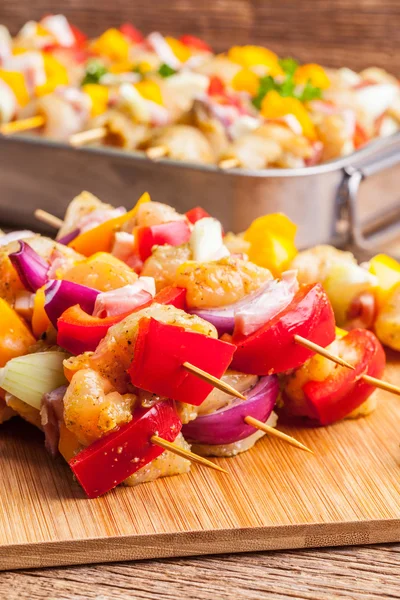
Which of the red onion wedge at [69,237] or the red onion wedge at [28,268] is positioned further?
the red onion wedge at [69,237]

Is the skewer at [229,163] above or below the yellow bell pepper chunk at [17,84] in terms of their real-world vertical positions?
above

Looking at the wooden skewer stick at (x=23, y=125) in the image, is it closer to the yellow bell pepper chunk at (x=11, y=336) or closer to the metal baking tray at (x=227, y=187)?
the metal baking tray at (x=227, y=187)

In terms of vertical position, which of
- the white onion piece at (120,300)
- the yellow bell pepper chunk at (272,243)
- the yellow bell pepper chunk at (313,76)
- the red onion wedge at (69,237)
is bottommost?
the yellow bell pepper chunk at (313,76)

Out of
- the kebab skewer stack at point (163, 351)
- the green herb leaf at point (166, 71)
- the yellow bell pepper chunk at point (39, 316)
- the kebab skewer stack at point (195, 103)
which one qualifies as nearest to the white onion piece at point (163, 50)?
the kebab skewer stack at point (195, 103)

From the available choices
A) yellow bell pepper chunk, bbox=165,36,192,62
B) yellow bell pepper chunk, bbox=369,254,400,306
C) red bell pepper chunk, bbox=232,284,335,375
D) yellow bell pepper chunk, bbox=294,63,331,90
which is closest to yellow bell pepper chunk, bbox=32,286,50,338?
red bell pepper chunk, bbox=232,284,335,375

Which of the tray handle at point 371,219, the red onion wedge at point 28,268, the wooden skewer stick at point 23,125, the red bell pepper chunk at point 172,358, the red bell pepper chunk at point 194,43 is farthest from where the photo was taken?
the red bell pepper chunk at point 194,43

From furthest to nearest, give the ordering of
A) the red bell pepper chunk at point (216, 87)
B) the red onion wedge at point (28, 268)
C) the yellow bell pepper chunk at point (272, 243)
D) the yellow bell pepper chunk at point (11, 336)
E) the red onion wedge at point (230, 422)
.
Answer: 1. the red bell pepper chunk at point (216, 87)
2. the yellow bell pepper chunk at point (272, 243)
3. the red onion wedge at point (28, 268)
4. the yellow bell pepper chunk at point (11, 336)
5. the red onion wedge at point (230, 422)

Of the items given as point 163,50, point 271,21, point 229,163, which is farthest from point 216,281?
point 271,21
